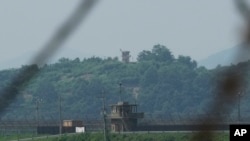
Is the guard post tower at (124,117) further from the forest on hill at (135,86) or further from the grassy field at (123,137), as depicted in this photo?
the forest on hill at (135,86)

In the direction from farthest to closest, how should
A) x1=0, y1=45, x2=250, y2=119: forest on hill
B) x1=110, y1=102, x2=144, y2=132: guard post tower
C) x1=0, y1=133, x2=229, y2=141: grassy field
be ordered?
x1=0, y1=45, x2=250, y2=119: forest on hill, x1=110, y1=102, x2=144, y2=132: guard post tower, x1=0, y1=133, x2=229, y2=141: grassy field

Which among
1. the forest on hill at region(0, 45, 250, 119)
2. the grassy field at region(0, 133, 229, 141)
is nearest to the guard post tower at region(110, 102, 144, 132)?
the grassy field at region(0, 133, 229, 141)

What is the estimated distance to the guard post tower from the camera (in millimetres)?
64438

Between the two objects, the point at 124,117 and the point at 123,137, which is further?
the point at 124,117

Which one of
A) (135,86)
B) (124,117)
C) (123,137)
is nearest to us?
(123,137)

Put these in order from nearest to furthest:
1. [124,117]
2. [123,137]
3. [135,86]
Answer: [123,137]
[124,117]
[135,86]

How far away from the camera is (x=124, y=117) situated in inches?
2571

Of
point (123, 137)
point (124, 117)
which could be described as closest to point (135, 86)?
point (124, 117)

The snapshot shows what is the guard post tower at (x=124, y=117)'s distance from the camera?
64.4 meters

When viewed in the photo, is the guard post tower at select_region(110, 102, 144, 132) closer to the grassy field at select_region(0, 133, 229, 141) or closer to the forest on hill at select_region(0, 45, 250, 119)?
the grassy field at select_region(0, 133, 229, 141)

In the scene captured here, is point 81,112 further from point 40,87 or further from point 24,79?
point 24,79

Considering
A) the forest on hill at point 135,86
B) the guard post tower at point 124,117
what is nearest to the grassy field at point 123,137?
the guard post tower at point 124,117

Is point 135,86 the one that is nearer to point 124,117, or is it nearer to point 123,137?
point 124,117

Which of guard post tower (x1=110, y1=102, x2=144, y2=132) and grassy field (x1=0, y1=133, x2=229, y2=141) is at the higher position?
guard post tower (x1=110, y1=102, x2=144, y2=132)
